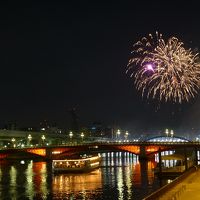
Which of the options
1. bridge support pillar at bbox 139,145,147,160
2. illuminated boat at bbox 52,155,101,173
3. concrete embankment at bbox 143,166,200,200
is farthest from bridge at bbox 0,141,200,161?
concrete embankment at bbox 143,166,200,200

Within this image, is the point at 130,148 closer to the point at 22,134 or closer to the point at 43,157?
the point at 43,157

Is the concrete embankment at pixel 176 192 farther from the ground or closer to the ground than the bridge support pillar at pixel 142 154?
closer to the ground

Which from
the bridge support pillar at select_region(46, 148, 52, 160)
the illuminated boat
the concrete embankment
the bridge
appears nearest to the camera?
the concrete embankment

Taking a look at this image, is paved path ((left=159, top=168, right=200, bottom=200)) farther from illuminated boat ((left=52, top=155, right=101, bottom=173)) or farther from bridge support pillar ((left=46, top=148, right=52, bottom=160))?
bridge support pillar ((left=46, top=148, right=52, bottom=160))

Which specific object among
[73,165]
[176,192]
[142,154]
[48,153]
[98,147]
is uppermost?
[98,147]

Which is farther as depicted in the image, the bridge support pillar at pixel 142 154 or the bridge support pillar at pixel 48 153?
the bridge support pillar at pixel 48 153

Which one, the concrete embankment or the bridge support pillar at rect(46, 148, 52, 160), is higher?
the bridge support pillar at rect(46, 148, 52, 160)

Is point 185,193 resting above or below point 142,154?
below

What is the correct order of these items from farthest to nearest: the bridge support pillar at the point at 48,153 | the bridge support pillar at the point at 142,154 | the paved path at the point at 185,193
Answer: the bridge support pillar at the point at 48,153, the bridge support pillar at the point at 142,154, the paved path at the point at 185,193

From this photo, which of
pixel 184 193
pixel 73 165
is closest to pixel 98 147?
pixel 73 165

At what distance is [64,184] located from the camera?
248 ft

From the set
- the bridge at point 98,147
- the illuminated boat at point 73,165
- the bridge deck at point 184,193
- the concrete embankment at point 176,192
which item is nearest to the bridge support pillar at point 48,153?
the bridge at point 98,147

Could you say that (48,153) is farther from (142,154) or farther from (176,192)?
(176,192)

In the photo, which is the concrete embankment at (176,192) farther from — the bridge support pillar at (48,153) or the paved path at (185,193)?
the bridge support pillar at (48,153)
